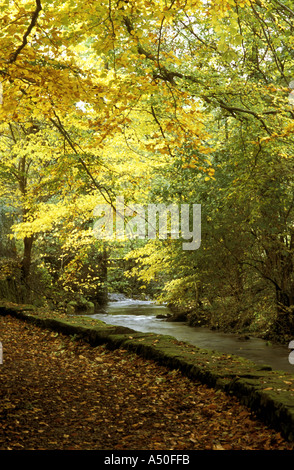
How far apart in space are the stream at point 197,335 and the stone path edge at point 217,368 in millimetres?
1469

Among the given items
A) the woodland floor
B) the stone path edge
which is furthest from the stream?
the woodland floor

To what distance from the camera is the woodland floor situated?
344 centimetres

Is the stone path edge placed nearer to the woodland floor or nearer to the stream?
the woodland floor

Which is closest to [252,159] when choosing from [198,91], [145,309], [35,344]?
[198,91]

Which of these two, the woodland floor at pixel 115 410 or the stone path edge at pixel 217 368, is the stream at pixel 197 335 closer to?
the stone path edge at pixel 217 368

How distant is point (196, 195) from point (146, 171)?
1.40 meters

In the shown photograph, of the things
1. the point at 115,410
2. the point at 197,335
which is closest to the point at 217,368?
the point at 115,410

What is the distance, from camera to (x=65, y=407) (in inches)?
169

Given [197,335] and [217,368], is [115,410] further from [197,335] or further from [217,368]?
[197,335]

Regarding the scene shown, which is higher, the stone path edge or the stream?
the stone path edge

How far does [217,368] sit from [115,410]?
137 cm

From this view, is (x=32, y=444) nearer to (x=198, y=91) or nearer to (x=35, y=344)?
(x=35, y=344)

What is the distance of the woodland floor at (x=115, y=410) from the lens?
3.44 m

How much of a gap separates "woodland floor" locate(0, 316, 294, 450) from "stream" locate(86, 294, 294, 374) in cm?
227
